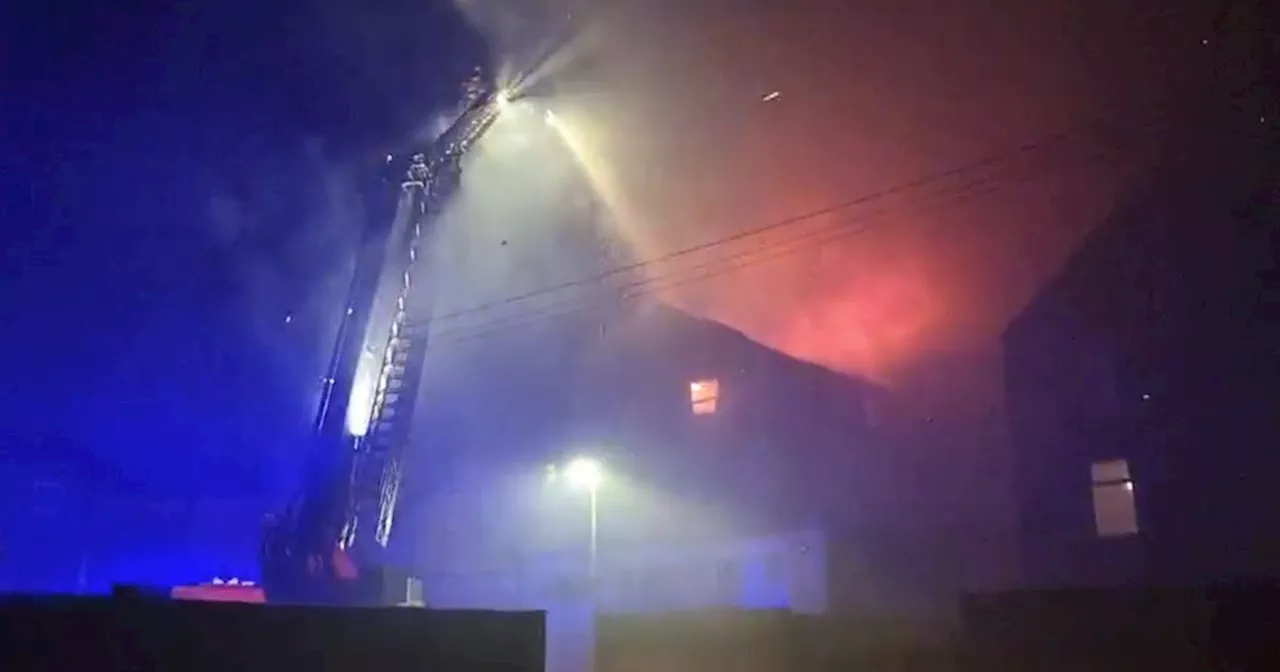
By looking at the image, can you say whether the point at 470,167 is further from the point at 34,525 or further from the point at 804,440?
the point at 34,525

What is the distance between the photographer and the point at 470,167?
24.7m

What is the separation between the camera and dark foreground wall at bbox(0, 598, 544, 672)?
9.38 m

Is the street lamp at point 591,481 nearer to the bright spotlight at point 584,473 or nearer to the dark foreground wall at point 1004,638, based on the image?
the bright spotlight at point 584,473

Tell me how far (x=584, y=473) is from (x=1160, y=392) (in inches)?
665

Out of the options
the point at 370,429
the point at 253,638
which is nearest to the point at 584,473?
the point at 370,429

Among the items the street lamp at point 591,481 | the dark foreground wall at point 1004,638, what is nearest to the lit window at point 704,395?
the street lamp at point 591,481

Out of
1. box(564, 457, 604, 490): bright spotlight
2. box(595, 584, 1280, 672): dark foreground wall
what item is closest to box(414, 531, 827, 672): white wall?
box(564, 457, 604, 490): bright spotlight

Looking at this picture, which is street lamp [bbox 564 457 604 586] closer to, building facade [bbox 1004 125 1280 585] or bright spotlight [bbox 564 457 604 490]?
bright spotlight [bbox 564 457 604 490]

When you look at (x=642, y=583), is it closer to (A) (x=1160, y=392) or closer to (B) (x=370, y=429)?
(B) (x=370, y=429)

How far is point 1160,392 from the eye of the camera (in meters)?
21.3

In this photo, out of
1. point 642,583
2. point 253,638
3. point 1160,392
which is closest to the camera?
point 253,638

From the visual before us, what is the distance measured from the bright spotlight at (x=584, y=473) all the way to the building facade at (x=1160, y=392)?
1203 cm

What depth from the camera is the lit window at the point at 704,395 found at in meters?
36.7

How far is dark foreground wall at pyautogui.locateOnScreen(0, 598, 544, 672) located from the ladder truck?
365 inches
